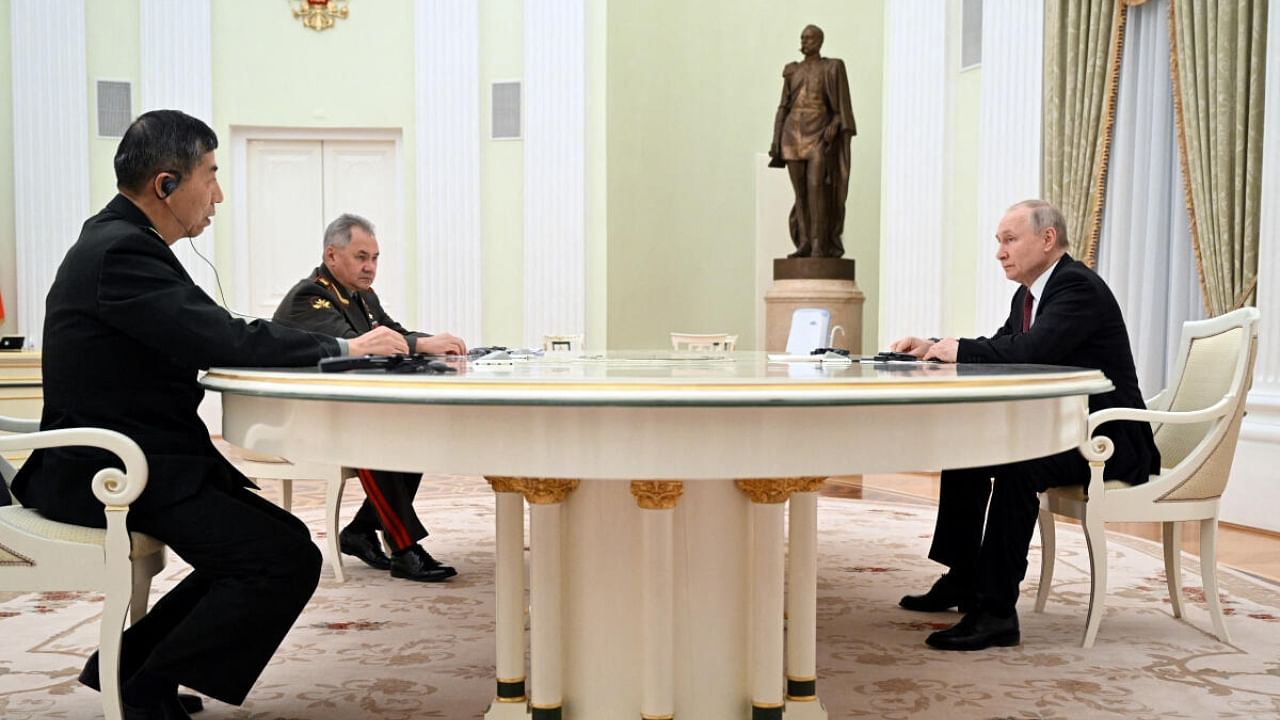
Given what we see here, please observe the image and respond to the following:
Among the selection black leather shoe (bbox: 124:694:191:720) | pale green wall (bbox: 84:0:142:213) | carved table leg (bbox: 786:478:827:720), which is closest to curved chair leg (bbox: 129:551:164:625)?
black leather shoe (bbox: 124:694:191:720)

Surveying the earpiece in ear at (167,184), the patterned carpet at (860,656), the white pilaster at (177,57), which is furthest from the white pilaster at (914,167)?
the earpiece in ear at (167,184)

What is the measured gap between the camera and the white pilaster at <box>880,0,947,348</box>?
8352 mm

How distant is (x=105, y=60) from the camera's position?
31.2ft

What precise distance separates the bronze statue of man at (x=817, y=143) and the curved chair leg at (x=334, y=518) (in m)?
5.17

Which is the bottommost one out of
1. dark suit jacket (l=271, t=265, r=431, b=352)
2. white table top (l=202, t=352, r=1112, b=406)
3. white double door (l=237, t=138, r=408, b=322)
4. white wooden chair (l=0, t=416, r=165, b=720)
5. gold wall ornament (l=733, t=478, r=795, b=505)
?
white wooden chair (l=0, t=416, r=165, b=720)

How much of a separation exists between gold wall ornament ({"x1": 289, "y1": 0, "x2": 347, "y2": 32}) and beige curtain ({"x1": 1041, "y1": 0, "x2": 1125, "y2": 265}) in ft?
18.9

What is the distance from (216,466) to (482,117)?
7.91 metres

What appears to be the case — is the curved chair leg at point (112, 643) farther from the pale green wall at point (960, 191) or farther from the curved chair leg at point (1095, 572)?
the pale green wall at point (960, 191)

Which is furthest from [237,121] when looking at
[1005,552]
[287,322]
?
[1005,552]

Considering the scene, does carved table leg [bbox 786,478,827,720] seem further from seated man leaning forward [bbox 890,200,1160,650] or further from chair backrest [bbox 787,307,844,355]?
chair backrest [bbox 787,307,844,355]

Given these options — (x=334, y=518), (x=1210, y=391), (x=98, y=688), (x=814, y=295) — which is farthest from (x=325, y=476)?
(x=814, y=295)

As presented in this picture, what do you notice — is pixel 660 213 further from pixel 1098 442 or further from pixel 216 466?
pixel 216 466

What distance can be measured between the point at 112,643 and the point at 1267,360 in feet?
17.4

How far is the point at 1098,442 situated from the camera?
3.17 meters
